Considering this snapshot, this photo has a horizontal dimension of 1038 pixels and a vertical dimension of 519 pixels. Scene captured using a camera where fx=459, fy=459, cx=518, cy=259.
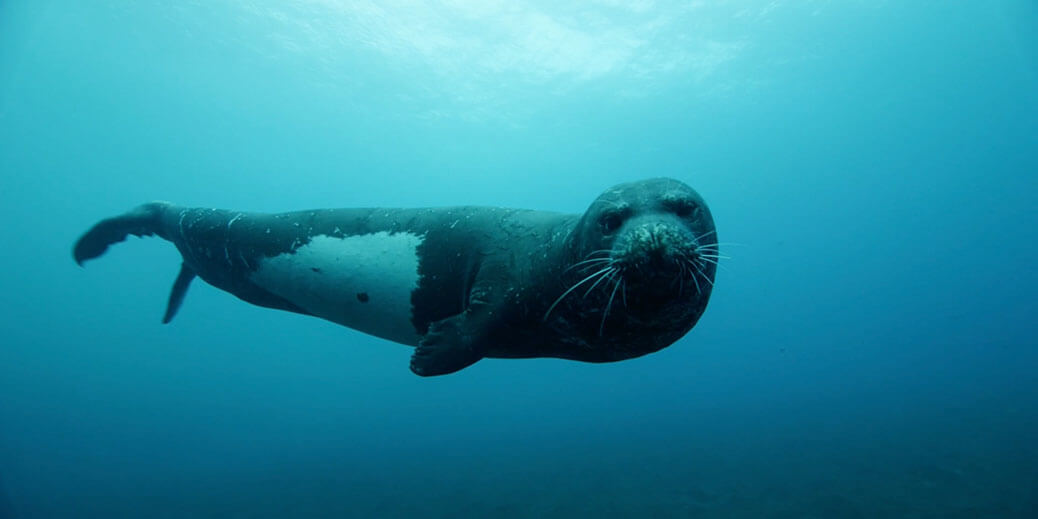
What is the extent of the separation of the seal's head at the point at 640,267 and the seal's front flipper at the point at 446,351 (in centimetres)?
75

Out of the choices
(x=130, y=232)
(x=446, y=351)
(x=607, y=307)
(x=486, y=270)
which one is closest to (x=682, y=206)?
(x=607, y=307)

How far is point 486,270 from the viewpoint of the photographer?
12.3 feet

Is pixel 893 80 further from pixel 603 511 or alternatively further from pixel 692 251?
pixel 692 251

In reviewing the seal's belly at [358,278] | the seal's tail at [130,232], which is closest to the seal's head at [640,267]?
the seal's belly at [358,278]

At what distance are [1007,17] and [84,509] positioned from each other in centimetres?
5673

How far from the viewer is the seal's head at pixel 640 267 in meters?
2.54

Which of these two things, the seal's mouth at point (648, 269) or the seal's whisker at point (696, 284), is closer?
the seal's mouth at point (648, 269)

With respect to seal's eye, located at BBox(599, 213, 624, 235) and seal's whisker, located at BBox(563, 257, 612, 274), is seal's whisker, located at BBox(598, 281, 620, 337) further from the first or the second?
seal's eye, located at BBox(599, 213, 624, 235)

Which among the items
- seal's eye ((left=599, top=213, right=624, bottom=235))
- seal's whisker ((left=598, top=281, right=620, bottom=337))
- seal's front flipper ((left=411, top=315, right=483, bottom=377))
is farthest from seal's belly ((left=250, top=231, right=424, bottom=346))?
seal's eye ((left=599, top=213, right=624, bottom=235))

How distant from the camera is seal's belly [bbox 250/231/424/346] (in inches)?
163

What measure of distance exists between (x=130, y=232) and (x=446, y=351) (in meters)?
6.06

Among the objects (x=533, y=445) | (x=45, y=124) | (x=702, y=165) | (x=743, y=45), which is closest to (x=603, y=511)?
(x=533, y=445)

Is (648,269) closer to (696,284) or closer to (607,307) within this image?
(696,284)

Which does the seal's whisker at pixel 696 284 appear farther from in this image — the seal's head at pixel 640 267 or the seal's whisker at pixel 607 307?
the seal's whisker at pixel 607 307
